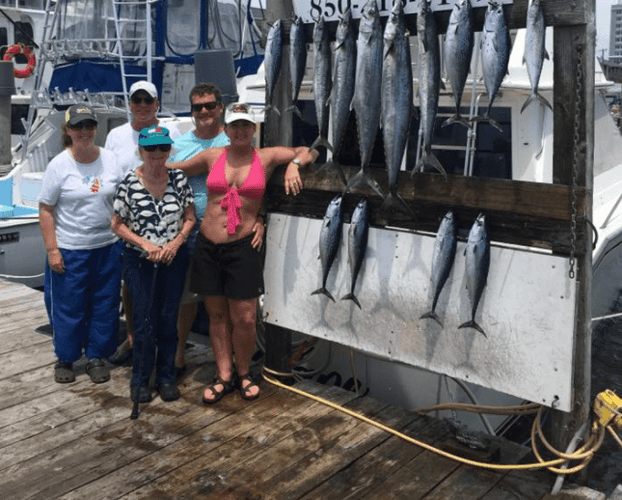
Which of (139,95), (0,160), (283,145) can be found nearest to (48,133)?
(0,160)

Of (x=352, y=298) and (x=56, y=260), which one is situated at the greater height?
(x=56, y=260)

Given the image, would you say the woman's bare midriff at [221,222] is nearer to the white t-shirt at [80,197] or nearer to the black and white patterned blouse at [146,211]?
the black and white patterned blouse at [146,211]

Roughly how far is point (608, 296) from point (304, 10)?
497cm

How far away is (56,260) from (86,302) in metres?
0.35

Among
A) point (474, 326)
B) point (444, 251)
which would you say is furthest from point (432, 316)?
point (444, 251)

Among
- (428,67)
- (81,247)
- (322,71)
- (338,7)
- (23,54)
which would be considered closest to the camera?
(428,67)

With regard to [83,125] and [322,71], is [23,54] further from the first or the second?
[322,71]

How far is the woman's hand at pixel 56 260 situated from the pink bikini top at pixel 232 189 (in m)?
1.08

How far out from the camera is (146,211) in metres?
4.00

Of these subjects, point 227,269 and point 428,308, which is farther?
point 227,269

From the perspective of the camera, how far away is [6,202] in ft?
35.2

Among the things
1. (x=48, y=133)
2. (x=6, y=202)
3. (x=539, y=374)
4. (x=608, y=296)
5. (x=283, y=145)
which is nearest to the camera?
(x=539, y=374)

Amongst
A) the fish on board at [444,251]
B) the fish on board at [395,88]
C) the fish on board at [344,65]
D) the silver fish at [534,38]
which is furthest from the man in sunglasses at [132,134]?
the silver fish at [534,38]

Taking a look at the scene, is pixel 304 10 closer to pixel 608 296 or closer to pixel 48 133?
pixel 608 296
